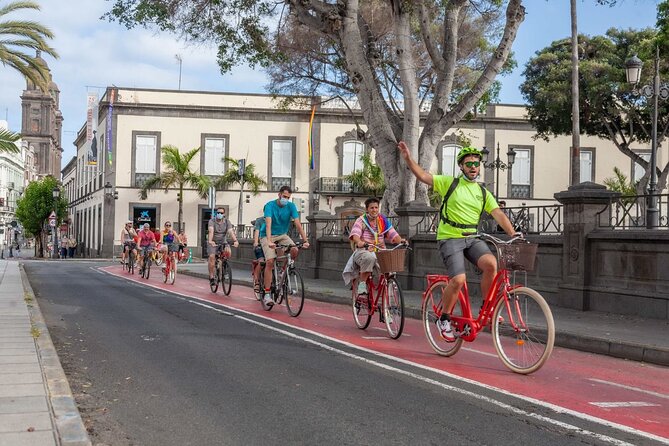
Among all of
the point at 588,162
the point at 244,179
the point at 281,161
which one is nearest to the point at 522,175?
the point at 588,162

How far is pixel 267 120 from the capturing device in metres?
47.8

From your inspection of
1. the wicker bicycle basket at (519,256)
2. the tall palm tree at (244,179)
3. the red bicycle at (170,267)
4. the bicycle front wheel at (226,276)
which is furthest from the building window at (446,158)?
the wicker bicycle basket at (519,256)

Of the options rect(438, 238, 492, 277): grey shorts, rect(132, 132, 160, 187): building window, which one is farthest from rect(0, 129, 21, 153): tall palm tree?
rect(132, 132, 160, 187): building window

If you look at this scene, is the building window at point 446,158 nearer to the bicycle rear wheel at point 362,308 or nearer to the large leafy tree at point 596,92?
the large leafy tree at point 596,92

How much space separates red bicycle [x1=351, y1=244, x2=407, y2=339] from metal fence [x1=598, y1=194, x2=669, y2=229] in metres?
4.39

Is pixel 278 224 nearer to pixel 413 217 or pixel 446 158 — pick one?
pixel 413 217

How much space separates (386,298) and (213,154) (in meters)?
39.8

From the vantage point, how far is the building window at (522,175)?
47688 mm

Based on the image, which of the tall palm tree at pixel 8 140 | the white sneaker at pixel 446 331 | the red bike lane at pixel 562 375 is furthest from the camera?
the tall palm tree at pixel 8 140

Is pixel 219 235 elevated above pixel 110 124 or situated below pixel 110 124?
below

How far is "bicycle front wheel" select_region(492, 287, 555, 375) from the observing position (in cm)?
665

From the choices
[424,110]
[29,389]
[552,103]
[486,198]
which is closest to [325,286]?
[486,198]

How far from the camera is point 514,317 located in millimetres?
6855

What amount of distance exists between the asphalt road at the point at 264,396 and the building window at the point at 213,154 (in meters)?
38.5
